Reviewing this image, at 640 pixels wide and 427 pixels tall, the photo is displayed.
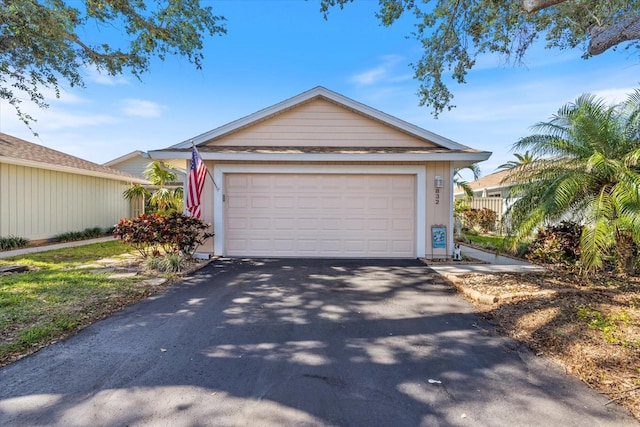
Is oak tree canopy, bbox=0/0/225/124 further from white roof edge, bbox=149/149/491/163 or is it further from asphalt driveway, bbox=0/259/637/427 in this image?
asphalt driveway, bbox=0/259/637/427

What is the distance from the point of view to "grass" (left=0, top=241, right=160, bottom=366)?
12.1ft

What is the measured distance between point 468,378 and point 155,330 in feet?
11.9

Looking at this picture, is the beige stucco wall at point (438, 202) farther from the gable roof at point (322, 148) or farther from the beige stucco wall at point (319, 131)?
the beige stucco wall at point (319, 131)

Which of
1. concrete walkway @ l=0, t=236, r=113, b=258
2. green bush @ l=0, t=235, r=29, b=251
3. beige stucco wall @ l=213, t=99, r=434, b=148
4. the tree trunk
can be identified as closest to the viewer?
the tree trunk

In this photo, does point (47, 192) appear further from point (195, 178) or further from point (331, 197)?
point (331, 197)

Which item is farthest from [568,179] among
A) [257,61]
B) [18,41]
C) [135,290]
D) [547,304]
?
[18,41]

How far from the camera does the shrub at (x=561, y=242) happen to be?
258 inches

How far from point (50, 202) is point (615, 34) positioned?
52.0 ft

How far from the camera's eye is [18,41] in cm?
669

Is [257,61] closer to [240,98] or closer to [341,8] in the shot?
[240,98]

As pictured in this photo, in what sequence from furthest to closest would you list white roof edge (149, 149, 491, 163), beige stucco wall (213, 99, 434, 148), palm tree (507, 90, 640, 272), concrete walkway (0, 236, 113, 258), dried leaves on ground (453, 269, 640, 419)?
beige stucco wall (213, 99, 434, 148), concrete walkway (0, 236, 113, 258), white roof edge (149, 149, 491, 163), palm tree (507, 90, 640, 272), dried leaves on ground (453, 269, 640, 419)

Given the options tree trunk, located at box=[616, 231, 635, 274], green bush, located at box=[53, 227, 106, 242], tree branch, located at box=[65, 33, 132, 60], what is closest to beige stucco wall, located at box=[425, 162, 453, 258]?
tree trunk, located at box=[616, 231, 635, 274]

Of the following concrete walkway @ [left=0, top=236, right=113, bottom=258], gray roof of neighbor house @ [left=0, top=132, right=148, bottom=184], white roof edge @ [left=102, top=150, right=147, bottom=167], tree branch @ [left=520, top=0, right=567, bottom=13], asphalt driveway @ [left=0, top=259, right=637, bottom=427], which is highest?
white roof edge @ [left=102, top=150, right=147, bottom=167]

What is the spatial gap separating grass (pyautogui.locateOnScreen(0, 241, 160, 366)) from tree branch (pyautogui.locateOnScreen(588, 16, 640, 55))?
7.84 metres
